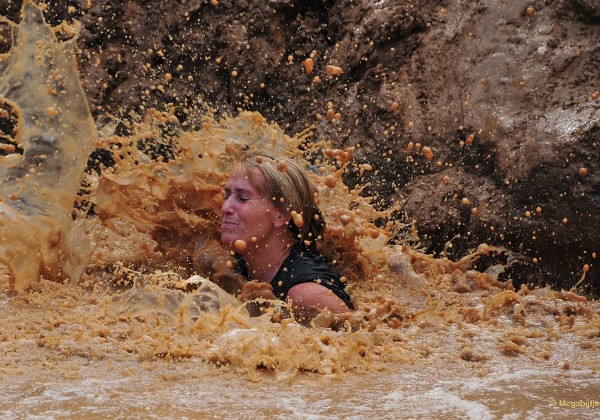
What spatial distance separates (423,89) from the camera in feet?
20.1

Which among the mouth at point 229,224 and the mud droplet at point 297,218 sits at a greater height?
the mud droplet at point 297,218

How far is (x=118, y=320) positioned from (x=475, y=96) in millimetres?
2908

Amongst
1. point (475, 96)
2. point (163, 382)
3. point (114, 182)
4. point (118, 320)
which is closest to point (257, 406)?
point (163, 382)

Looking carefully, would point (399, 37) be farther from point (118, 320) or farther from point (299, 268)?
point (118, 320)

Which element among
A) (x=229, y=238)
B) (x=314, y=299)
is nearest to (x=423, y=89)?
(x=229, y=238)

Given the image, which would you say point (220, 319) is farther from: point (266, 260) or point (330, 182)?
point (330, 182)

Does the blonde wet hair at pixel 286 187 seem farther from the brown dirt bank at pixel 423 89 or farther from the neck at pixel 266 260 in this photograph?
the brown dirt bank at pixel 423 89

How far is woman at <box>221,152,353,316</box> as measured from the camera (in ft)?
→ 15.6

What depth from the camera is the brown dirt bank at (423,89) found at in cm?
549

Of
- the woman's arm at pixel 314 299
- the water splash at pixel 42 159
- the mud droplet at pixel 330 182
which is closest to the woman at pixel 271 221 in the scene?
the woman's arm at pixel 314 299

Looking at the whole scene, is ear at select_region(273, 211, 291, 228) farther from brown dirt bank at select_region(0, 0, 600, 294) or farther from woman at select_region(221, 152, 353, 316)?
brown dirt bank at select_region(0, 0, 600, 294)

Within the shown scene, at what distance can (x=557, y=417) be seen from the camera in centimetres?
284

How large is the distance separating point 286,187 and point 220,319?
1.27 metres

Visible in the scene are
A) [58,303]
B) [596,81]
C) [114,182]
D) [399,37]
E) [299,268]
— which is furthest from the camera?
[399,37]
